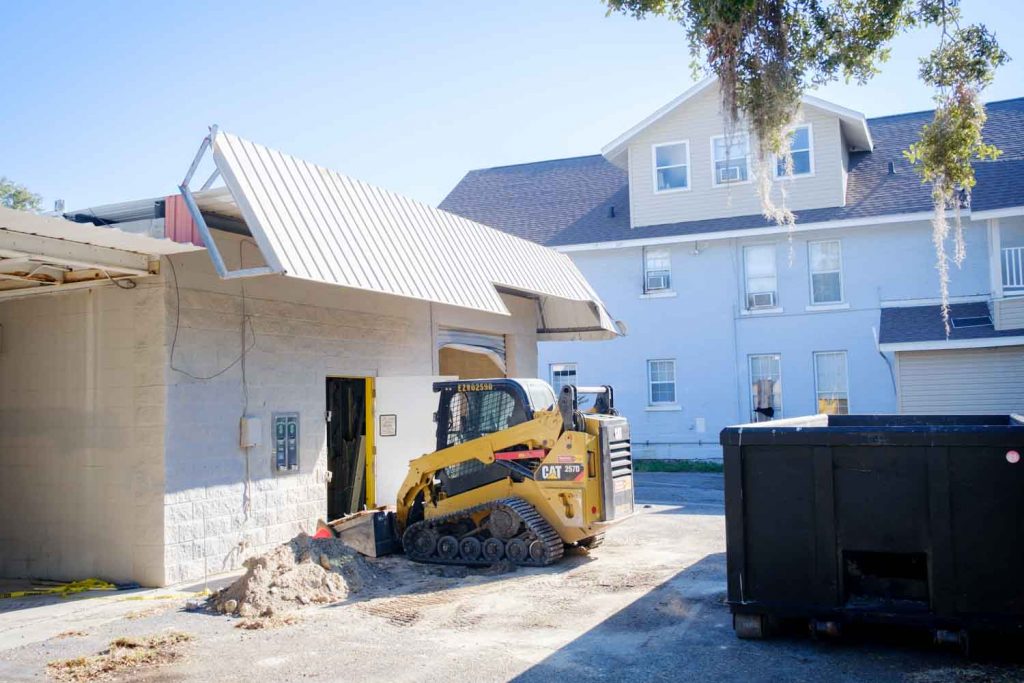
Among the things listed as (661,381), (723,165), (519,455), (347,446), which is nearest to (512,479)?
(519,455)

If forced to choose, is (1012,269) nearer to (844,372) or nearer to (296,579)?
(844,372)

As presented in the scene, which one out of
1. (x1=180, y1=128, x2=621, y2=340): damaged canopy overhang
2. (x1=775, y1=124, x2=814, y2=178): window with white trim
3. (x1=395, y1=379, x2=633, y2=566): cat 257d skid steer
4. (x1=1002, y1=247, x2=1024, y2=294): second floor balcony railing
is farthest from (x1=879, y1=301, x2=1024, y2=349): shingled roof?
(x1=395, y1=379, x2=633, y2=566): cat 257d skid steer

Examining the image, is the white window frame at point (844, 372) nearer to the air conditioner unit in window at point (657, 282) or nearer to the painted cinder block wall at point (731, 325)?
the painted cinder block wall at point (731, 325)

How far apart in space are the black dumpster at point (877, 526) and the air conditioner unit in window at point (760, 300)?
61.6ft

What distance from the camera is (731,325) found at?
25.9 metres

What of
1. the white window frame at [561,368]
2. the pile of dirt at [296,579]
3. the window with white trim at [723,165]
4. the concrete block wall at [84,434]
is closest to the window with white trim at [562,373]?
the white window frame at [561,368]

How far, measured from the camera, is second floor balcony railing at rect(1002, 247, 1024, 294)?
2225cm

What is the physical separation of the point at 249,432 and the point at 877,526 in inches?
305

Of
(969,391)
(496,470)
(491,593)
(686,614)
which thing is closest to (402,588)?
(491,593)

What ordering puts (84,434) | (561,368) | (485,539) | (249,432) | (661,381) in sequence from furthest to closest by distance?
(561,368) < (661,381) < (249,432) < (485,539) < (84,434)

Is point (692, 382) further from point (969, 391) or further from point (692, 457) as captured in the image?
point (969, 391)

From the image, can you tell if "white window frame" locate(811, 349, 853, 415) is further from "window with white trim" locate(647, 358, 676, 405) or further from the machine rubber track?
the machine rubber track

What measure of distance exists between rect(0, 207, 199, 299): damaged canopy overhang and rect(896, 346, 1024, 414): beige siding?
1787 cm

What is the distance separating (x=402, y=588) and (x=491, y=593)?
3.66 ft
